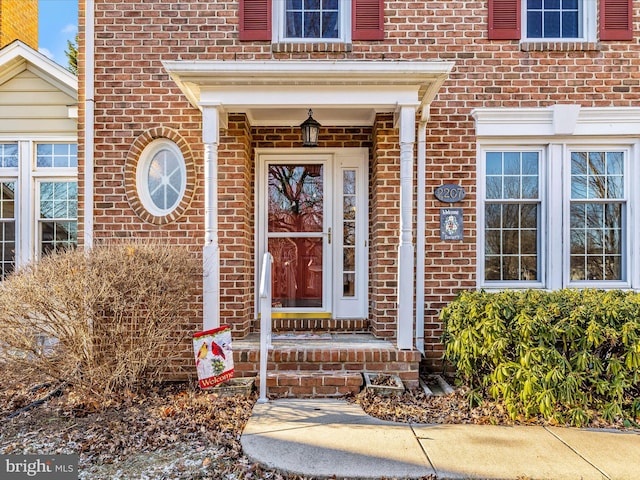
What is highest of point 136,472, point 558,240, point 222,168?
point 222,168

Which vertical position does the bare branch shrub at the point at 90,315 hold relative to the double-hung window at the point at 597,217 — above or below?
below

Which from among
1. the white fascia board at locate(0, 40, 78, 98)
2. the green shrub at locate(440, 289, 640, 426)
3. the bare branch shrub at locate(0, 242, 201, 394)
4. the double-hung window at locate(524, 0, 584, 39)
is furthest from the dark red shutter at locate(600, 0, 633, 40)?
the white fascia board at locate(0, 40, 78, 98)

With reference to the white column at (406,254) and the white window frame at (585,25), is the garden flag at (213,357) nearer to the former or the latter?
the white column at (406,254)

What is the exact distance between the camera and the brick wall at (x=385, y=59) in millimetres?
5531

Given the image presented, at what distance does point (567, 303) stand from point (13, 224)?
6.72 meters

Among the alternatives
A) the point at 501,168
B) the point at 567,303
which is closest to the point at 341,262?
the point at 501,168

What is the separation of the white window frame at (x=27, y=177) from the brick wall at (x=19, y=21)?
248cm

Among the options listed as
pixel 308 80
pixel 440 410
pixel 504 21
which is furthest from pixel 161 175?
pixel 504 21

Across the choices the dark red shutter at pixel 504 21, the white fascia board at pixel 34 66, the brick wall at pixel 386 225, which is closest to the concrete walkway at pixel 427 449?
the brick wall at pixel 386 225

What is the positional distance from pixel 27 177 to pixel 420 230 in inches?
203

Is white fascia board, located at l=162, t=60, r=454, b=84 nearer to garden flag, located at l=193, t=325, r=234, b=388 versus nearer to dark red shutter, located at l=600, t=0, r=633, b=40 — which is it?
dark red shutter, located at l=600, t=0, r=633, b=40

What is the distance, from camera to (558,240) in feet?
18.4

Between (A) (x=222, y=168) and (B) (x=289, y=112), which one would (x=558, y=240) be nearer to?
(B) (x=289, y=112)

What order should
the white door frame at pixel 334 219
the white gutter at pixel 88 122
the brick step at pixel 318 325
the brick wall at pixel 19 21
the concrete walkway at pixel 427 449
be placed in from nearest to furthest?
the concrete walkway at pixel 427 449 → the white gutter at pixel 88 122 → the brick step at pixel 318 325 → the white door frame at pixel 334 219 → the brick wall at pixel 19 21
